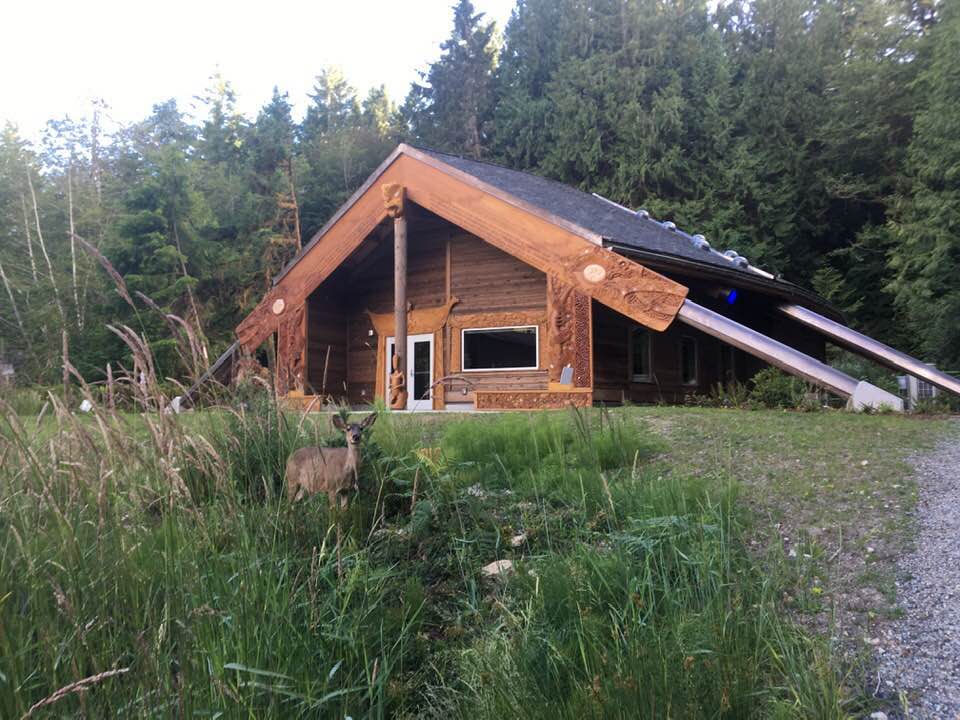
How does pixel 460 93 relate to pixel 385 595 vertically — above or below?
above

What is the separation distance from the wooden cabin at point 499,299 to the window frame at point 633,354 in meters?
0.04

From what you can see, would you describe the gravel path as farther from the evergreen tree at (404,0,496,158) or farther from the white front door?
the evergreen tree at (404,0,496,158)

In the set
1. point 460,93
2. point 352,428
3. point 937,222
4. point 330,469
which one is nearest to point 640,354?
point 352,428

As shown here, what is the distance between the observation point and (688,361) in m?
16.2

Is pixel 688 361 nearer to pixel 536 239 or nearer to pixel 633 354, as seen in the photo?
pixel 633 354

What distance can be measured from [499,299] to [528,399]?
10.9 ft

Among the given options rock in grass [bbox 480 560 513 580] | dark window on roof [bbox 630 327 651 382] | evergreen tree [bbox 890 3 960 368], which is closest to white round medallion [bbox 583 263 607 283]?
dark window on roof [bbox 630 327 651 382]

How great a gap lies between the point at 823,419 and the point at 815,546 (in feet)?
16.1

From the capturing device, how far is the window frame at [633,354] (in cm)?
1452

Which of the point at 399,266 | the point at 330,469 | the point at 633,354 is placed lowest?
the point at 330,469

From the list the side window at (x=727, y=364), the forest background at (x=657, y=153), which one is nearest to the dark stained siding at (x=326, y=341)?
the forest background at (x=657, y=153)

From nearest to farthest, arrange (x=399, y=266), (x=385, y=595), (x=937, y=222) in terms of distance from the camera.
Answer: (x=385, y=595), (x=399, y=266), (x=937, y=222)

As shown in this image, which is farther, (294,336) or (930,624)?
(294,336)

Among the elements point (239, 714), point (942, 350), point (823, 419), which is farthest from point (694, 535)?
point (942, 350)
